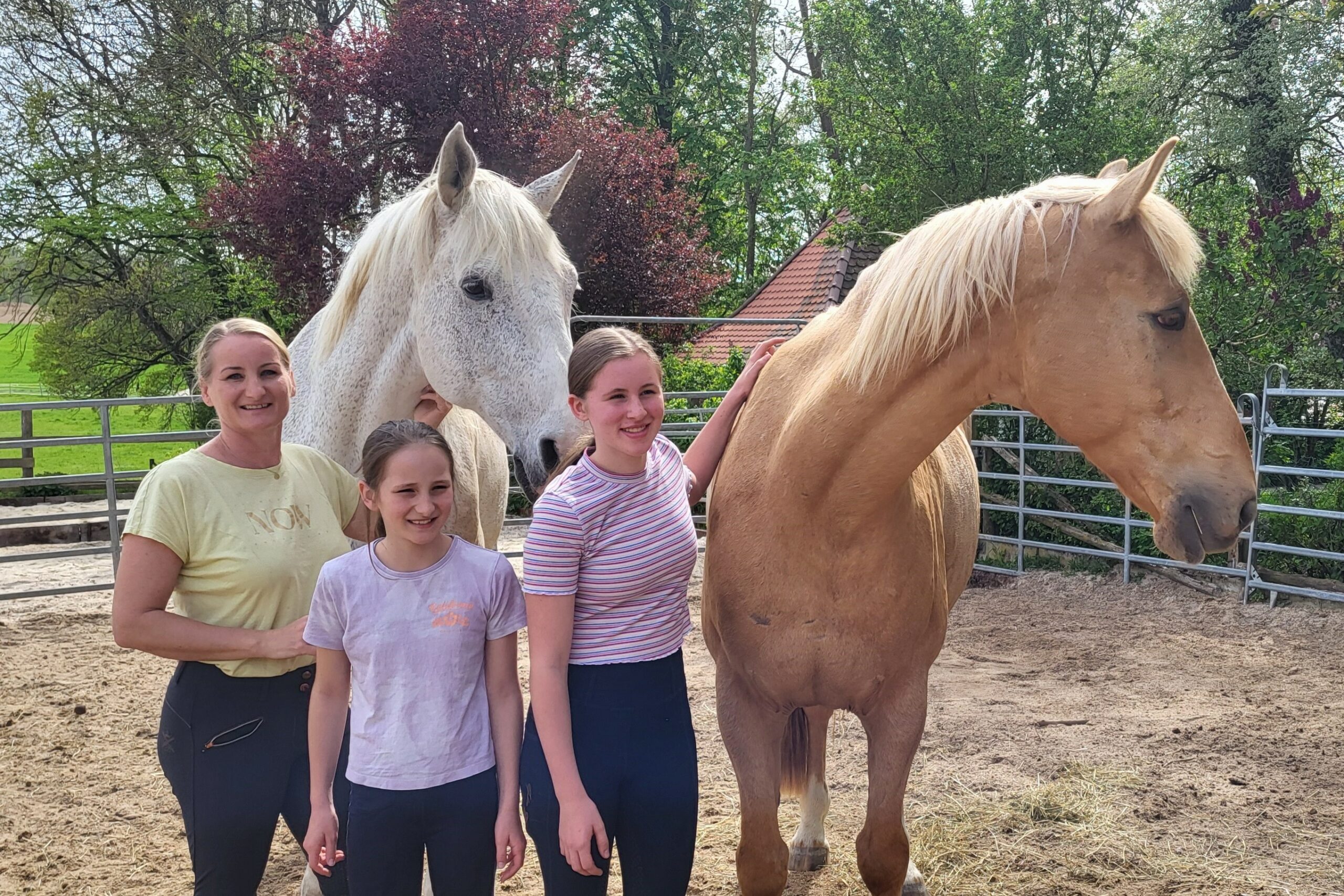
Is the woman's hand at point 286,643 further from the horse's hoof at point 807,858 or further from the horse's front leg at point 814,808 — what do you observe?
the horse's hoof at point 807,858

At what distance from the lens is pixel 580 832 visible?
1.52 m

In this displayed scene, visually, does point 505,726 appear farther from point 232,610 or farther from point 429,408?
point 429,408

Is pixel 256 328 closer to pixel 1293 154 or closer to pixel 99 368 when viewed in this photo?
pixel 1293 154

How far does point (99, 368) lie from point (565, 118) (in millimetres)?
7779

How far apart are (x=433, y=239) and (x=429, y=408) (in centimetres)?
46

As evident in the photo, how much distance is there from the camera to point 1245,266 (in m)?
7.15

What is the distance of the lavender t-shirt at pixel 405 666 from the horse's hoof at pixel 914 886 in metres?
1.56

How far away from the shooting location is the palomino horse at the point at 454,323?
89.6 inches

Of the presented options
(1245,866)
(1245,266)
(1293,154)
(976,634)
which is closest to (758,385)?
(1245,866)

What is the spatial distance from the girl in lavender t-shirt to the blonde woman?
0.13 metres

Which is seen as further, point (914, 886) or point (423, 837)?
point (914, 886)

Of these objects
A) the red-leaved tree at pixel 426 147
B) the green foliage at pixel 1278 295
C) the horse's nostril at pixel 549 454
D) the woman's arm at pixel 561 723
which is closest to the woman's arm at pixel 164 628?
the woman's arm at pixel 561 723

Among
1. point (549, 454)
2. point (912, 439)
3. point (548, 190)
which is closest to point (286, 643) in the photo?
point (549, 454)

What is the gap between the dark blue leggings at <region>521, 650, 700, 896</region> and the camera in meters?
1.62
